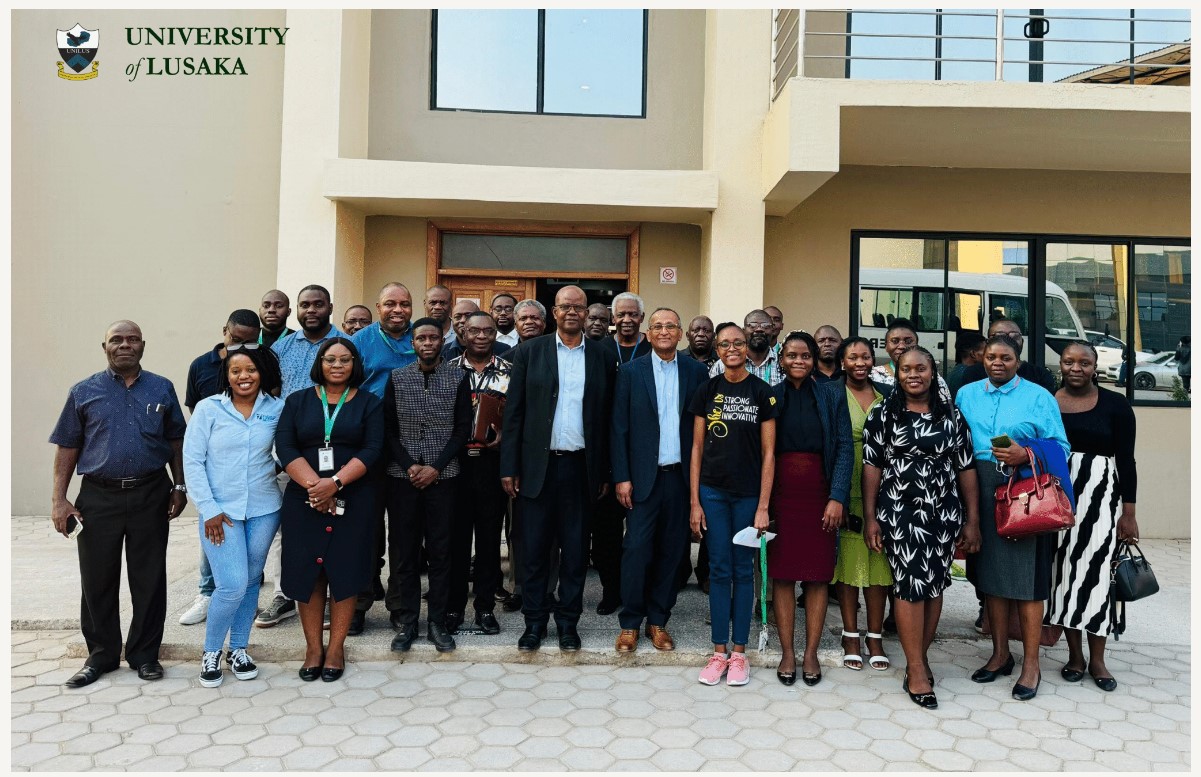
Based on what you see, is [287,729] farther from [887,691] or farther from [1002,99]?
[1002,99]

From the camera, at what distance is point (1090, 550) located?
443 cm

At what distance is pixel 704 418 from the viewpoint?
14.5ft

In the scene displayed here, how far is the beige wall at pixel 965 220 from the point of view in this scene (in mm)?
8398

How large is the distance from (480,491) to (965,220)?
251 inches

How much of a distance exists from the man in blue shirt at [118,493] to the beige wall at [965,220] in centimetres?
598

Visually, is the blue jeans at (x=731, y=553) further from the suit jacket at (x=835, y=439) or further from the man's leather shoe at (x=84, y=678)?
the man's leather shoe at (x=84, y=678)

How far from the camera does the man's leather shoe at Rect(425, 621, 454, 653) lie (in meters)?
4.60

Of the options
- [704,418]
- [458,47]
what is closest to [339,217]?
[458,47]

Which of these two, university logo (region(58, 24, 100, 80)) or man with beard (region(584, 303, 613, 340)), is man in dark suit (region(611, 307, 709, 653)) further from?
university logo (region(58, 24, 100, 80))

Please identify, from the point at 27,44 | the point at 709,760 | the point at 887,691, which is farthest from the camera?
the point at 27,44

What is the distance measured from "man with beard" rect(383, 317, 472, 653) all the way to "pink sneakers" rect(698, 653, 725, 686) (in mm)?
1464

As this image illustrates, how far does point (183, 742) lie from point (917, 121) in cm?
698

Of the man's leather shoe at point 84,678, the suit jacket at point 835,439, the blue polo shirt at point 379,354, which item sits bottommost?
the man's leather shoe at point 84,678

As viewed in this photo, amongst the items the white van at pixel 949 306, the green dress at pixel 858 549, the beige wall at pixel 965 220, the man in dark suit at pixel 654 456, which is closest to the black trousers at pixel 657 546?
the man in dark suit at pixel 654 456
